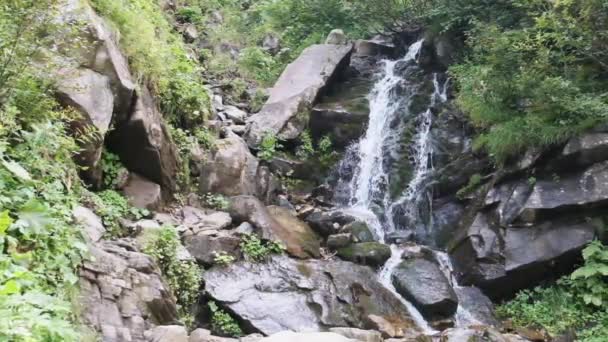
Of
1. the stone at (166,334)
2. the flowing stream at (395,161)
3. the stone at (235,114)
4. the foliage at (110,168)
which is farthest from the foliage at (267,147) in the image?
the stone at (166,334)

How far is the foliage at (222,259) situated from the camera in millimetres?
7641

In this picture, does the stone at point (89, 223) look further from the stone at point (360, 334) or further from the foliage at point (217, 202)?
the stone at point (360, 334)

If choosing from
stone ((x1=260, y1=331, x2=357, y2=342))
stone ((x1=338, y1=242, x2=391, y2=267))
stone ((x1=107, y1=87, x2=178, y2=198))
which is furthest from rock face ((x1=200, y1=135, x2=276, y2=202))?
stone ((x1=260, y1=331, x2=357, y2=342))

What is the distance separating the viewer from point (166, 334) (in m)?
5.06

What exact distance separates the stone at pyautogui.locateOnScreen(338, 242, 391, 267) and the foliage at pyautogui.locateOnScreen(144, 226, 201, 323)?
9.50 feet

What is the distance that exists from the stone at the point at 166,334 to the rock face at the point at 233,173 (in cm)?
425

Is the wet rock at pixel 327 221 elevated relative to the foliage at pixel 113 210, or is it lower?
lower

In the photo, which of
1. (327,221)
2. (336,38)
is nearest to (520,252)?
(327,221)

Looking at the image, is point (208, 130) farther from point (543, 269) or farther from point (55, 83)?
point (543, 269)

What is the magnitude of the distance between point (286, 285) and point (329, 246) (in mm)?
1635

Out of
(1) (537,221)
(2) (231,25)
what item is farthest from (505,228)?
(2) (231,25)

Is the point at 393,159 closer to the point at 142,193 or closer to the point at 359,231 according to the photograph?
the point at 359,231

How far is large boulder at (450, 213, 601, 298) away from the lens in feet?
26.9

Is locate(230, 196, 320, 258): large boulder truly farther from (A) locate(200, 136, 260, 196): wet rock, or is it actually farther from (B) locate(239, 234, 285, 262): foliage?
(A) locate(200, 136, 260, 196): wet rock
